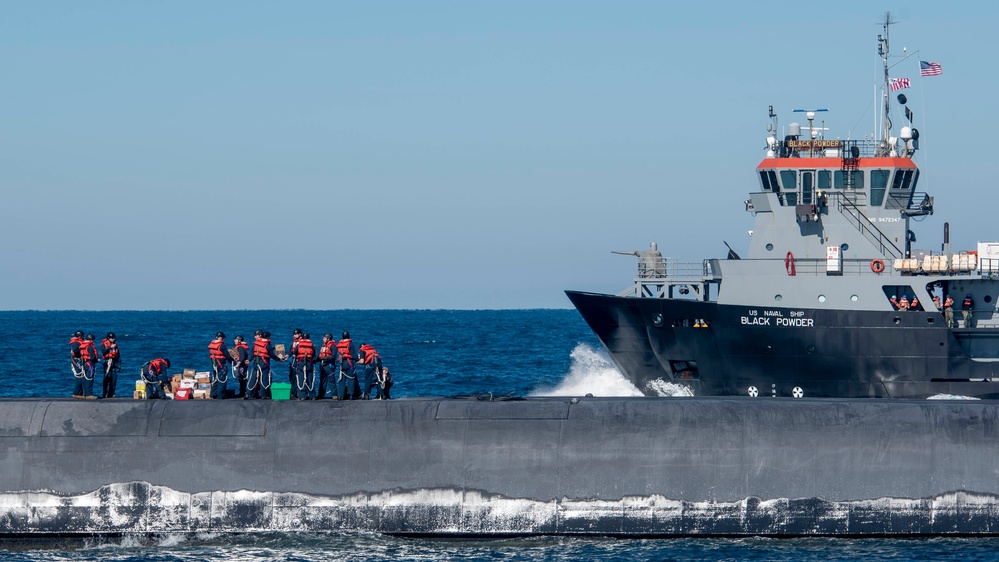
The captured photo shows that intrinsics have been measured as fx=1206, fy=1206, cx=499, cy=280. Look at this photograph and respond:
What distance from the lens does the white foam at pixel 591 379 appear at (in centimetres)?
5072

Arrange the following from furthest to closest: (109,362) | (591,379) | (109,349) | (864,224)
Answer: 1. (591,379)
2. (864,224)
3. (109,362)
4. (109,349)

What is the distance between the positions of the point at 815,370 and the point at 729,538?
12.7 m

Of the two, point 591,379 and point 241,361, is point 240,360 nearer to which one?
point 241,361

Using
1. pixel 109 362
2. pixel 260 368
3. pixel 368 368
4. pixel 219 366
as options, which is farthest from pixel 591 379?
pixel 109 362

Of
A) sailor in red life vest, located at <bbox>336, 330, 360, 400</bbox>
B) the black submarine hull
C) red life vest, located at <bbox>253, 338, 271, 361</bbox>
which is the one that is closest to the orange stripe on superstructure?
the black submarine hull

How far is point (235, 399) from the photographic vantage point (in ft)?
102

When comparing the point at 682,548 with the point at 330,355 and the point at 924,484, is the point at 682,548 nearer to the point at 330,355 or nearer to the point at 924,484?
the point at 924,484

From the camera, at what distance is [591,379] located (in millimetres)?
53188

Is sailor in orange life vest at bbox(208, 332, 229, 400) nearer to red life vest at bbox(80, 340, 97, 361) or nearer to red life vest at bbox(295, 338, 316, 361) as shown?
red life vest at bbox(295, 338, 316, 361)

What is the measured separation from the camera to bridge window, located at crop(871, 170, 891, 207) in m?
41.3

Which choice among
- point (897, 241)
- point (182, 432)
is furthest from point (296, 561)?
point (897, 241)

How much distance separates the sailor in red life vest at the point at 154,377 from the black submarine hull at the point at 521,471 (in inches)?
76.0

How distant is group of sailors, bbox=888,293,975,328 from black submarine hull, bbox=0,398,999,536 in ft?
31.3

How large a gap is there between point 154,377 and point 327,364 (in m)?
A: 4.51
